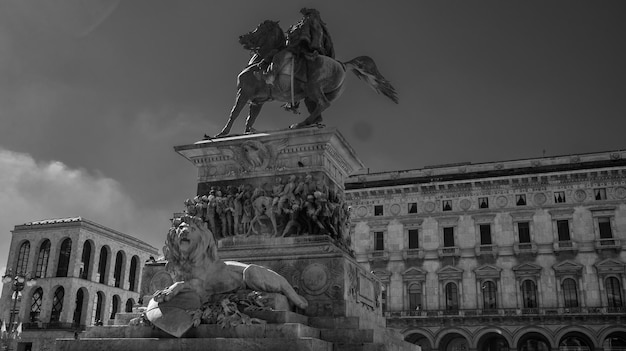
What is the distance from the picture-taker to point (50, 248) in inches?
2196

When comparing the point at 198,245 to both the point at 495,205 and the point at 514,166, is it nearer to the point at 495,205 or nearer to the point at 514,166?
the point at 495,205

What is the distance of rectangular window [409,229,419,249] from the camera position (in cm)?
5125

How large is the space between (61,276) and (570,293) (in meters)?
42.2

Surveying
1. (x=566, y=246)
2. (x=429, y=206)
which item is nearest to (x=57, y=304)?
(x=429, y=206)

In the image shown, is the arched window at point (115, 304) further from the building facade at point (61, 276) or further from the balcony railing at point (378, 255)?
the balcony railing at point (378, 255)

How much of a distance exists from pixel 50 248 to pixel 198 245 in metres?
53.0

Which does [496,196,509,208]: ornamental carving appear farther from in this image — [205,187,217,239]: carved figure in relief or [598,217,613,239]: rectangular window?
[205,187,217,239]: carved figure in relief

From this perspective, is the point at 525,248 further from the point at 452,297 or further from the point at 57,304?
the point at 57,304

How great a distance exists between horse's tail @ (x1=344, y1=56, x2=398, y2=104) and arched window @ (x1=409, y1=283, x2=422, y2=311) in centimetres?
4006

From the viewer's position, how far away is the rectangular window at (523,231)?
4862cm

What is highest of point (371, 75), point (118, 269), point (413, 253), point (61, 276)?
point (413, 253)

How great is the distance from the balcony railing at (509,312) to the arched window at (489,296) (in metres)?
0.71

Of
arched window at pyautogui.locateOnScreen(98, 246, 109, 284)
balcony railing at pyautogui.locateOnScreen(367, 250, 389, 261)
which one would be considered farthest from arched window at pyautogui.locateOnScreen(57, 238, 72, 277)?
balcony railing at pyautogui.locateOnScreen(367, 250, 389, 261)

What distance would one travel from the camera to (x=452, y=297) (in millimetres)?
49062
